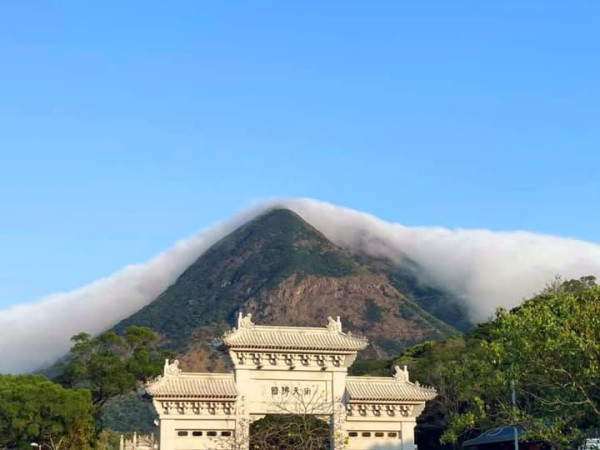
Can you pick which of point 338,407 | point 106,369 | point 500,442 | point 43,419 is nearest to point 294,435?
point 338,407

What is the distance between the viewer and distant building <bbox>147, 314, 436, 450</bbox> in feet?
112

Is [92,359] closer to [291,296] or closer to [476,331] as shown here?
[476,331]

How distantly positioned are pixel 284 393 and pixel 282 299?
95.6 meters

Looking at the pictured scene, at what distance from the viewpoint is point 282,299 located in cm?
13050

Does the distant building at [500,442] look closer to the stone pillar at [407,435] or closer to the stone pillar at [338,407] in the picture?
the stone pillar at [407,435]

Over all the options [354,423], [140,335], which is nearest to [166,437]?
[354,423]

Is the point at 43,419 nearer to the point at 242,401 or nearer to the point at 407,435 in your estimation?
the point at 242,401

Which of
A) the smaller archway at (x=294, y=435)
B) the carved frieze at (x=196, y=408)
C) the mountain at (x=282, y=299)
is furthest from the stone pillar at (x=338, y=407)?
the mountain at (x=282, y=299)

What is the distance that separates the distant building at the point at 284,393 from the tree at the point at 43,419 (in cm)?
1381

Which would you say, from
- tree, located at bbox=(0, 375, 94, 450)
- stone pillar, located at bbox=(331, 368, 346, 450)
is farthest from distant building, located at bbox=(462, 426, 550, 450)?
tree, located at bbox=(0, 375, 94, 450)

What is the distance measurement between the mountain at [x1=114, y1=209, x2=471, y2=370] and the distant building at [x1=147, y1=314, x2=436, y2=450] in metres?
76.6

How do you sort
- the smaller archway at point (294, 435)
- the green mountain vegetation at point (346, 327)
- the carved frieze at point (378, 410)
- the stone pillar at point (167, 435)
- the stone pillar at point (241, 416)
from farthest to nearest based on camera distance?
the carved frieze at point (378, 410), the stone pillar at point (241, 416), the stone pillar at point (167, 435), the green mountain vegetation at point (346, 327), the smaller archway at point (294, 435)

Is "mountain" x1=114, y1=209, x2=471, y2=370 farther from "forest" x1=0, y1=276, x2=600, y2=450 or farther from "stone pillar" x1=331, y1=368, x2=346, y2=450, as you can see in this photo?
"stone pillar" x1=331, y1=368, x2=346, y2=450

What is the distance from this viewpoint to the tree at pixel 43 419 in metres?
45.6
